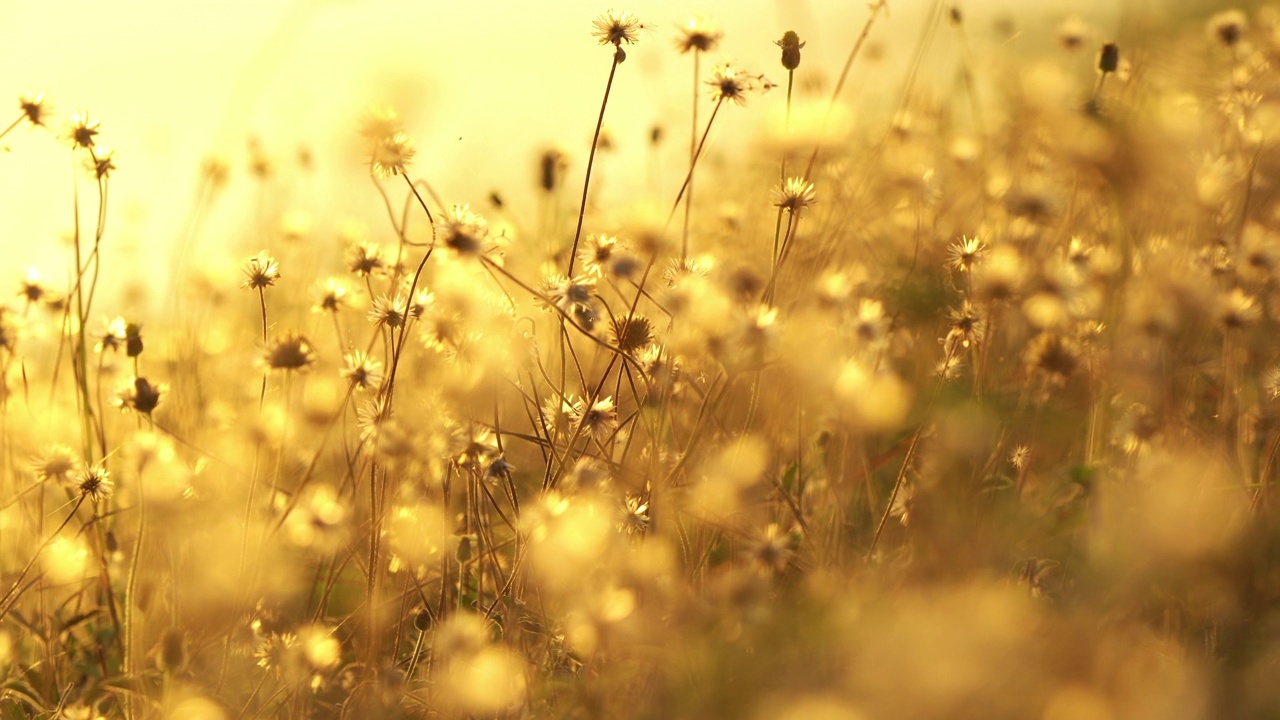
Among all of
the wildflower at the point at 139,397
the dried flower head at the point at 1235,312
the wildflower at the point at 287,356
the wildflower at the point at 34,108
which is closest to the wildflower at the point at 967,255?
the dried flower head at the point at 1235,312

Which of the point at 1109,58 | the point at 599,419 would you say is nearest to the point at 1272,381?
the point at 1109,58

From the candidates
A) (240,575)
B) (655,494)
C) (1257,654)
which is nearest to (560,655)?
(655,494)

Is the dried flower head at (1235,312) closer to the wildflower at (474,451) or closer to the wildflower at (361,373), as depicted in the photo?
the wildflower at (474,451)

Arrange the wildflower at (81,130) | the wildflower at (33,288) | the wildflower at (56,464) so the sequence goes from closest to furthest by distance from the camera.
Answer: the wildflower at (56,464)
the wildflower at (81,130)
the wildflower at (33,288)

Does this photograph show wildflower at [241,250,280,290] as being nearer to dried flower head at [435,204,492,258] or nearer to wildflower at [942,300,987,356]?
dried flower head at [435,204,492,258]

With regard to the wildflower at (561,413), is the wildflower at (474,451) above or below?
below

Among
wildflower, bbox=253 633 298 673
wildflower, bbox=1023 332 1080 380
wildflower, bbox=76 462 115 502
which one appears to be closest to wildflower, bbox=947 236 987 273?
wildflower, bbox=1023 332 1080 380

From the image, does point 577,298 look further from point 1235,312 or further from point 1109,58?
A: point 1109,58
